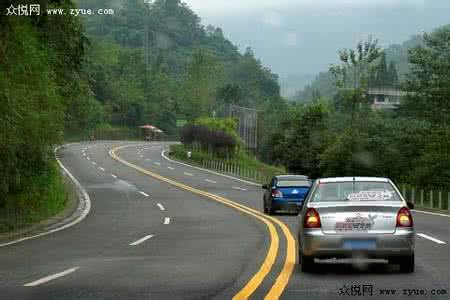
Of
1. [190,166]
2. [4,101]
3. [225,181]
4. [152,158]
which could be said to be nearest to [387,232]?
[4,101]

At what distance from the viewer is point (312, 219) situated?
40.5ft

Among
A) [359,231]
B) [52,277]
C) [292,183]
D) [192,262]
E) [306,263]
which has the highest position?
[359,231]

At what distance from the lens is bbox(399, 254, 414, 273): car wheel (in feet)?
39.8

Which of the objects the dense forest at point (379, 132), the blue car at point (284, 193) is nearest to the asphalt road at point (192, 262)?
the blue car at point (284, 193)

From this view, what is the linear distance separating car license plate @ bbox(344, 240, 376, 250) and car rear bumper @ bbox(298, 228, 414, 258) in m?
0.02

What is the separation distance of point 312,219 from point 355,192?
Answer: 36.7 inches

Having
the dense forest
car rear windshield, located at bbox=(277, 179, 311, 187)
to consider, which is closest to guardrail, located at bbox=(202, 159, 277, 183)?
the dense forest

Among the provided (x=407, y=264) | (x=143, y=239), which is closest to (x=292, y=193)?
(x=143, y=239)

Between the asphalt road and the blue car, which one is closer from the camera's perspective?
the asphalt road

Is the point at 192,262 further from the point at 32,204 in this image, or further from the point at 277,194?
the point at 32,204

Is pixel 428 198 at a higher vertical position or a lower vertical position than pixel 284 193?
lower

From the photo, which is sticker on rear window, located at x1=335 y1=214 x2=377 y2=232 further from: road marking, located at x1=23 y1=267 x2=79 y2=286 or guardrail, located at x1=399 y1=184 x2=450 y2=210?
guardrail, located at x1=399 y1=184 x2=450 y2=210

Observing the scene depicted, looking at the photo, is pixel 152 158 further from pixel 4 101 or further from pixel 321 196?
pixel 321 196

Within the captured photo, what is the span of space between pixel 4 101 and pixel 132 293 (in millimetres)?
10302
